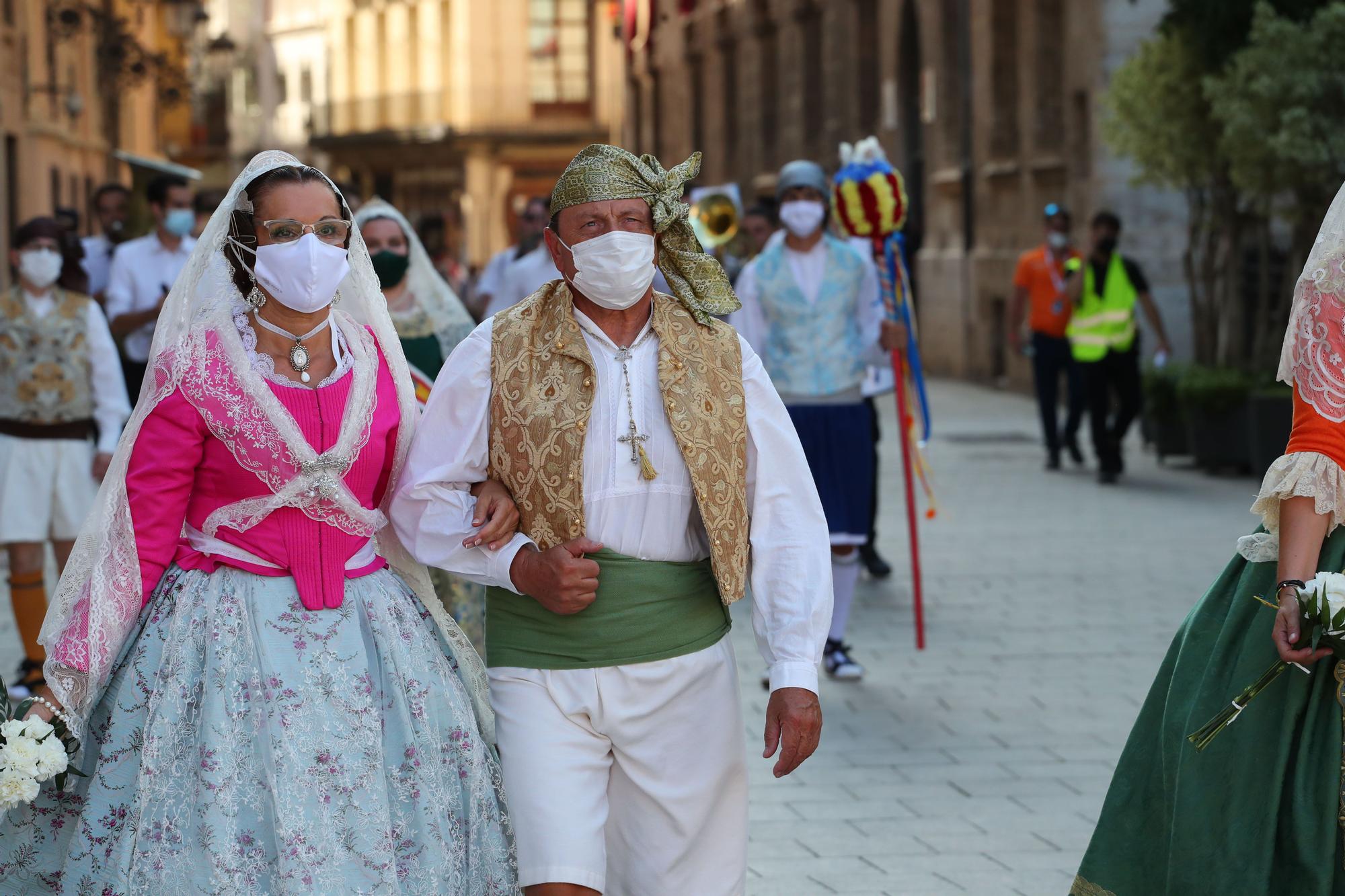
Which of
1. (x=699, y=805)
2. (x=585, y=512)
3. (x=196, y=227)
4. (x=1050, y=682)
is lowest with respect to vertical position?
(x=1050, y=682)

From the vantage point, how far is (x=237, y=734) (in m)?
3.64

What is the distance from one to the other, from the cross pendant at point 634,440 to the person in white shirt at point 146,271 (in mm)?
6478

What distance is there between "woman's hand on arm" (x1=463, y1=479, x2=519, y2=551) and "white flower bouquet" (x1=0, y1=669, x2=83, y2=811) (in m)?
0.85

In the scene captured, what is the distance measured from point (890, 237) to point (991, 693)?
82.1 inches

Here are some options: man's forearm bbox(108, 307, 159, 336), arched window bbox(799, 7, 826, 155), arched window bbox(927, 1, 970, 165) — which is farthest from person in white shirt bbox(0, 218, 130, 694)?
arched window bbox(799, 7, 826, 155)

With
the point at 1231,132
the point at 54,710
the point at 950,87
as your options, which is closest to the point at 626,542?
the point at 54,710

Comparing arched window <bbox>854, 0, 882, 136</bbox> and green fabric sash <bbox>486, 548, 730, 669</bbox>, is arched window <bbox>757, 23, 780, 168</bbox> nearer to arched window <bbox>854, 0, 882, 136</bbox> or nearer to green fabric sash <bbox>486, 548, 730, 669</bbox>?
arched window <bbox>854, 0, 882, 136</bbox>

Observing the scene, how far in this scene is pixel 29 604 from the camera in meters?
7.64

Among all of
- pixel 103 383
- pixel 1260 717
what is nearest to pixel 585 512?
pixel 1260 717

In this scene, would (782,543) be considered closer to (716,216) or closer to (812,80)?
(716,216)

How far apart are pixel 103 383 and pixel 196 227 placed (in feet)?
8.93

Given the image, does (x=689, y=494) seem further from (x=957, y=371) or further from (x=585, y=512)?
(x=957, y=371)

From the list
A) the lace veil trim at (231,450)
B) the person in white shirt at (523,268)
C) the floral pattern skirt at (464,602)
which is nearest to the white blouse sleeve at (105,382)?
the floral pattern skirt at (464,602)

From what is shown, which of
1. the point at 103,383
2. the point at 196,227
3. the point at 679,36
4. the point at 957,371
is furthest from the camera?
the point at 679,36
